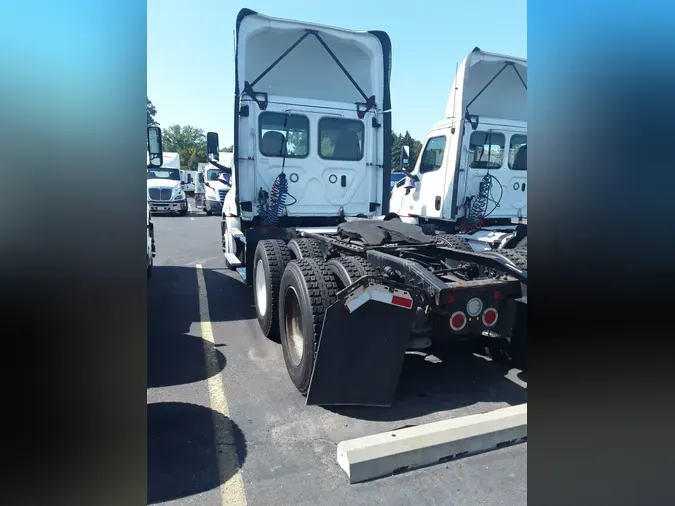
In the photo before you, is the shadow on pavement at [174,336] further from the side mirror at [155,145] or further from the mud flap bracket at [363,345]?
the side mirror at [155,145]

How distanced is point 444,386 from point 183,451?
225cm

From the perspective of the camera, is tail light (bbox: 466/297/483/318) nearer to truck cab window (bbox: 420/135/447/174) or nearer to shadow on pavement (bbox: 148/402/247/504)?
shadow on pavement (bbox: 148/402/247/504)

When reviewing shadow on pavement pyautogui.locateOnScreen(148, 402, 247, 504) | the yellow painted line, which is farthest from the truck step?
shadow on pavement pyautogui.locateOnScreen(148, 402, 247, 504)

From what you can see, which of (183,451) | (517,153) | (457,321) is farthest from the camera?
(517,153)

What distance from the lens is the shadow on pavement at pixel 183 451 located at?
265 centimetres

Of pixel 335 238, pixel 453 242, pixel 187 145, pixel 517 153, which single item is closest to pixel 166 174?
pixel 517 153

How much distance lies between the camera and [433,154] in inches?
350

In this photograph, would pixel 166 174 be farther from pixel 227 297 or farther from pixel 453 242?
pixel 453 242

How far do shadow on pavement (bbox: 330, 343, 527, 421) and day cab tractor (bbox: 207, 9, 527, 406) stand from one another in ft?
0.55

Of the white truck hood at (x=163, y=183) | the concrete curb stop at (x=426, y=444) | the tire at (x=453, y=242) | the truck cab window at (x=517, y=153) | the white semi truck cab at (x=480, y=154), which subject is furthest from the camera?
the white truck hood at (x=163, y=183)

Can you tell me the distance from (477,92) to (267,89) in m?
3.84

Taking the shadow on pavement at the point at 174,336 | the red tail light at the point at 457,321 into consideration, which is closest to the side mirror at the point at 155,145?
the shadow on pavement at the point at 174,336

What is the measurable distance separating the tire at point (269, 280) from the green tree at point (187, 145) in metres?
40.2
